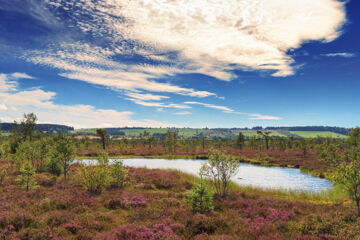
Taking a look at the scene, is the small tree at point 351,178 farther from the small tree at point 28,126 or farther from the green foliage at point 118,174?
the small tree at point 28,126

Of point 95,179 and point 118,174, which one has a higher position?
point 95,179

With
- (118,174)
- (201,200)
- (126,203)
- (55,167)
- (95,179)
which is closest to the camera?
(201,200)

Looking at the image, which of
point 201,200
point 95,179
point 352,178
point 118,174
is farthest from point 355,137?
point 95,179

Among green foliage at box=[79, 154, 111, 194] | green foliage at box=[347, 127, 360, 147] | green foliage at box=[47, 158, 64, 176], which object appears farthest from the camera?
green foliage at box=[347, 127, 360, 147]

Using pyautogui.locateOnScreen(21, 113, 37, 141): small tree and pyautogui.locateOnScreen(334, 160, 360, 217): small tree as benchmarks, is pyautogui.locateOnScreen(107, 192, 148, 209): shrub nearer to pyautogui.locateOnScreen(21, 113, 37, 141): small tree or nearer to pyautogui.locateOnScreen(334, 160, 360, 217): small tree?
pyautogui.locateOnScreen(334, 160, 360, 217): small tree

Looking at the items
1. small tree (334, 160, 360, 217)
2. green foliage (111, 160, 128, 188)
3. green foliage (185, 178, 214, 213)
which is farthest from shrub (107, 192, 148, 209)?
small tree (334, 160, 360, 217)

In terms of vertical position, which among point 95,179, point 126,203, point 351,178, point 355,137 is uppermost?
point 355,137

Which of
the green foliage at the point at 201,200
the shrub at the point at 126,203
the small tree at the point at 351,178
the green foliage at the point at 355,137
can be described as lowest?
the shrub at the point at 126,203

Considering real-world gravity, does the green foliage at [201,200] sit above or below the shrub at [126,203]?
above

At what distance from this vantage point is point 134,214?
1570cm

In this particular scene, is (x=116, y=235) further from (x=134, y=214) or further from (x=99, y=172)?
(x=99, y=172)

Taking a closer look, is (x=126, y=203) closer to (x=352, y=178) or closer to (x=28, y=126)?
(x=352, y=178)

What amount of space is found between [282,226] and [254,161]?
1986 inches

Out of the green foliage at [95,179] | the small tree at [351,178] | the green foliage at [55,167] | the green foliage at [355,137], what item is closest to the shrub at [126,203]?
the green foliage at [95,179]
